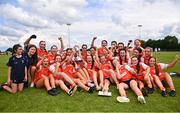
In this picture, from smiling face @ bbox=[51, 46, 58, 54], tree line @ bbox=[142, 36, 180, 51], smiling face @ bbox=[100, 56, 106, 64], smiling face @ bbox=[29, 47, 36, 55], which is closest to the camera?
smiling face @ bbox=[29, 47, 36, 55]

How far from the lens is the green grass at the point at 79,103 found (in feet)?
23.5

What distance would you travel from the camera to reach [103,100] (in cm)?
791

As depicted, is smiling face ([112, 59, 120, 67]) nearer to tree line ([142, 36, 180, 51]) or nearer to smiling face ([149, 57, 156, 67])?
smiling face ([149, 57, 156, 67])

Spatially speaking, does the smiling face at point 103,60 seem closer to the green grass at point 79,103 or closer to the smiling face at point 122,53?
the smiling face at point 122,53

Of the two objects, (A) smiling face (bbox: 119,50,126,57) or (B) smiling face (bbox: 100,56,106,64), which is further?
(B) smiling face (bbox: 100,56,106,64)

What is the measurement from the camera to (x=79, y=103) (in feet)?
25.0

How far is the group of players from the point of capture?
8703 mm

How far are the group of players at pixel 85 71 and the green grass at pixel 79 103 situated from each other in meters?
0.26

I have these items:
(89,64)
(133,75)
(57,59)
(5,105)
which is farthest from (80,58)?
(5,105)

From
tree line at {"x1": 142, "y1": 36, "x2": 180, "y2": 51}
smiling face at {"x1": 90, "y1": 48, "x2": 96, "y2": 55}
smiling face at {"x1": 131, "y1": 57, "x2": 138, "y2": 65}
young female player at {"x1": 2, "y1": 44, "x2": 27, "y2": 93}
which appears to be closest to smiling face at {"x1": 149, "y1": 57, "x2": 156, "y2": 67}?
smiling face at {"x1": 131, "y1": 57, "x2": 138, "y2": 65}

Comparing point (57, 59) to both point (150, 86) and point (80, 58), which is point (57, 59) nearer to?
point (80, 58)

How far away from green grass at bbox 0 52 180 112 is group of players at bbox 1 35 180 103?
0.86 ft

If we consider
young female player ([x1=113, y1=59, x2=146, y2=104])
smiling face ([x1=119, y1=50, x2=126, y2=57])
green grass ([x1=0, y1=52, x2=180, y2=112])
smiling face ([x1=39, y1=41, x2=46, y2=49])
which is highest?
smiling face ([x1=39, y1=41, x2=46, y2=49])

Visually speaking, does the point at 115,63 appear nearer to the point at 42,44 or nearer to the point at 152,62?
the point at 152,62
